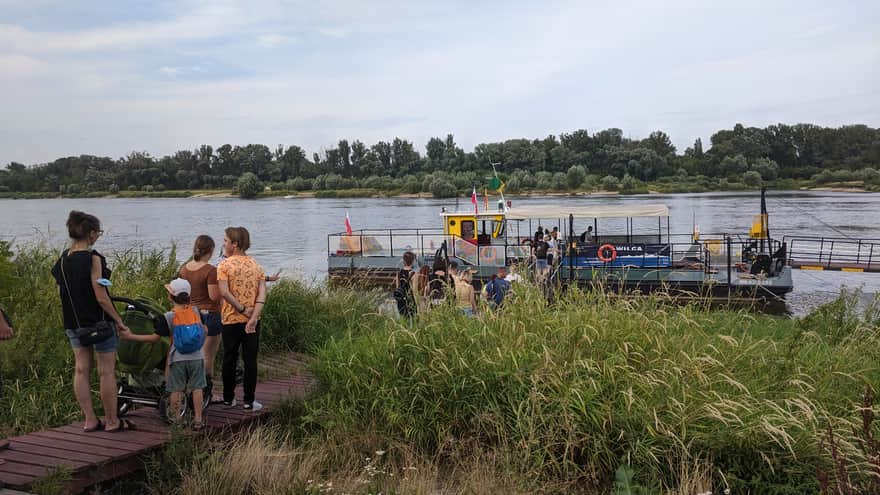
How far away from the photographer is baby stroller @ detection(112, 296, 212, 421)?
5.62 m

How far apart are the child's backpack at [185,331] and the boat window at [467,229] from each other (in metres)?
18.6

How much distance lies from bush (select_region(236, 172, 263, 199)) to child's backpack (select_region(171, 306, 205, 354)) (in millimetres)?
119921

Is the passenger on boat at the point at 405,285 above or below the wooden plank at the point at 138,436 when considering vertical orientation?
above

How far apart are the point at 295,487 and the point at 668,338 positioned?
3.40m

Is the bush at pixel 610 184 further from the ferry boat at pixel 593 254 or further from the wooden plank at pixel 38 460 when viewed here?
the wooden plank at pixel 38 460

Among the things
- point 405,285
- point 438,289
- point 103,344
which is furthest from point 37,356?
point 438,289

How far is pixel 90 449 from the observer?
16.4 ft

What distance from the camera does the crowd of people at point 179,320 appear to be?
4.96 meters

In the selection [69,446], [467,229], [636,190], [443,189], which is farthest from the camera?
[443,189]

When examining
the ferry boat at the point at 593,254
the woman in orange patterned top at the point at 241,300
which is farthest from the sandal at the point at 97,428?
the ferry boat at the point at 593,254

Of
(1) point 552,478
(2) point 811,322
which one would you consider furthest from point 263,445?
(2) point 811,322

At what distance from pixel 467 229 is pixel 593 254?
4554 mm

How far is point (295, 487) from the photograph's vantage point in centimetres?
498

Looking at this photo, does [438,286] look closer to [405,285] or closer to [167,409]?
[405,285]
